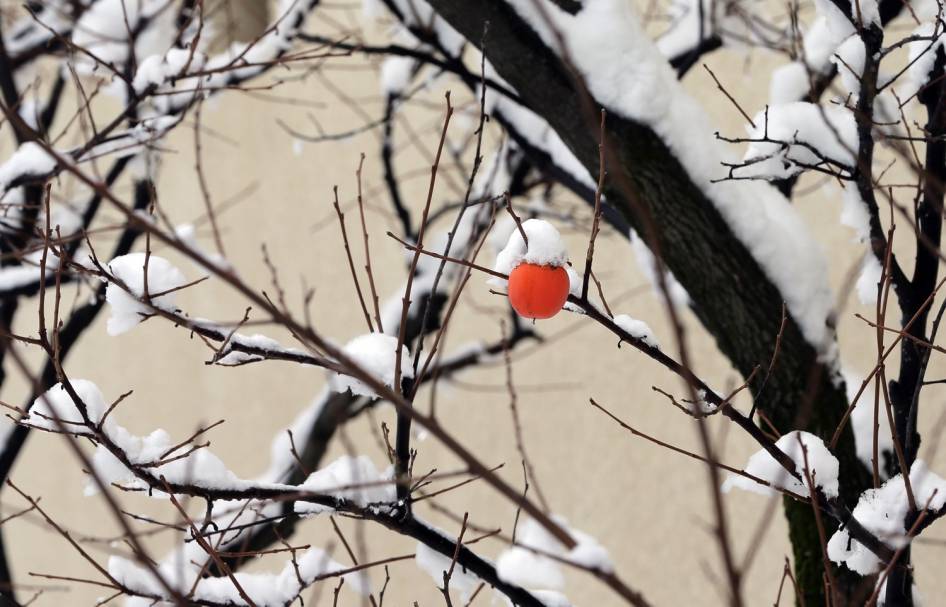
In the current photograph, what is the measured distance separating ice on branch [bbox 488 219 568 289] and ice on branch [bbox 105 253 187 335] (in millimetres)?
370

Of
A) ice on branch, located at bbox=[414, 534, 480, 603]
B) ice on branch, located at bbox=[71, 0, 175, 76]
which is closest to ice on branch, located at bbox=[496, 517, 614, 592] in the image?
ice on branch, located at bbox=[414, 534, 480, 603]

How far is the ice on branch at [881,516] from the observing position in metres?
0.97

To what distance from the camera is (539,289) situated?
97 centimetres

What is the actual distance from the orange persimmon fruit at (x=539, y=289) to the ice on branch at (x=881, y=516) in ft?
1.28

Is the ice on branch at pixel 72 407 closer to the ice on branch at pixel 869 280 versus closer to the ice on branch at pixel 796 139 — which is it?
the ice on branch at pixel 796 139

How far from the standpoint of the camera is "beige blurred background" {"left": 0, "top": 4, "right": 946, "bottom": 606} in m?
3.03

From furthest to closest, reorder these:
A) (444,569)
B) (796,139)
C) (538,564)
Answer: (796,139), (444,569), (538,564)

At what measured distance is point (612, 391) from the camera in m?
3.40

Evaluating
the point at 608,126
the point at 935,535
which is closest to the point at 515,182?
the point at 608,126

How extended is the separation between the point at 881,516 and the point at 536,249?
0.46 metres

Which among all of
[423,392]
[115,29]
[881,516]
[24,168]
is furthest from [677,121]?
[423,392]

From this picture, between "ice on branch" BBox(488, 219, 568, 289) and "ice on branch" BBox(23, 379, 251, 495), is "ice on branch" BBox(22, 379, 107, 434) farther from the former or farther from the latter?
"ice on branch" BBox(488, 219, 568, 289)

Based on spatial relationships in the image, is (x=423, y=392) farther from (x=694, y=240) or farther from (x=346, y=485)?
(x=346, y=485)

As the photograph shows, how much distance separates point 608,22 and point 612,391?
2.09 meters
